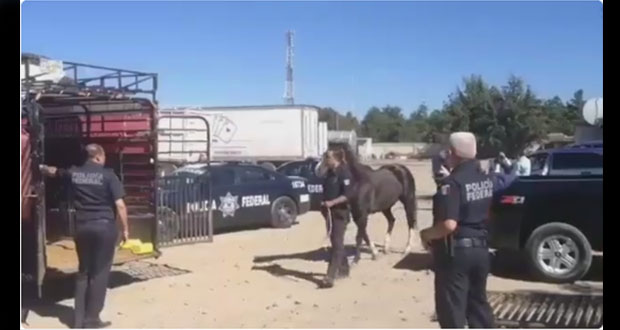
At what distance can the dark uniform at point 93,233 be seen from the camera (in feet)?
22.7

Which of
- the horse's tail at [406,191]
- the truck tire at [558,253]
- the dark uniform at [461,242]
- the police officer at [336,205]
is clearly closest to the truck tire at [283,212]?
the horse's tail at [406,191]

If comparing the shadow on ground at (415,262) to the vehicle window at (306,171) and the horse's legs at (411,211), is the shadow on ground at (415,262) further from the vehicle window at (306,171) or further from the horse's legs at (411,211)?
the vehicle window at (306,171)

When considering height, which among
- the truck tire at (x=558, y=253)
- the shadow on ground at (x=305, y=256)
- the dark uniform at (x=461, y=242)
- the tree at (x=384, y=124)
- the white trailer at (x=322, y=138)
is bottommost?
the shadow on ground at (x=305, y=256)

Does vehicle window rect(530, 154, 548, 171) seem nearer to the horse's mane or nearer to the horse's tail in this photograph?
the horse's tail

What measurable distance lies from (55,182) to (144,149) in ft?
4.16

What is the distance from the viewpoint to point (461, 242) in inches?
214

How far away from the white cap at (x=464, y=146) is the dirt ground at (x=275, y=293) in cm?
227

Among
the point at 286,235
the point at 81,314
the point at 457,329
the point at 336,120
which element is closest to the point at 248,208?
the point at 286,235

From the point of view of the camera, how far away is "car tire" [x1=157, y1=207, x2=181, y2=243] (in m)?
10.2

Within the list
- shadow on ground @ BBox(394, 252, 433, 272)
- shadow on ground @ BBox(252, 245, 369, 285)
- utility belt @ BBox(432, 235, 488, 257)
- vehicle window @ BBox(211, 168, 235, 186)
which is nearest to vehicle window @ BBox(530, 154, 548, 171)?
shadow on ground @ BBox(394, 252, 433, 272)

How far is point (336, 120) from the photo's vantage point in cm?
5653

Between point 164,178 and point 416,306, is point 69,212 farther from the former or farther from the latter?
point 416,306

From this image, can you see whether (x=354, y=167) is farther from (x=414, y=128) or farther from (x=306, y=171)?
(x=414, y=128)

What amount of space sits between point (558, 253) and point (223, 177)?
23.4ft
